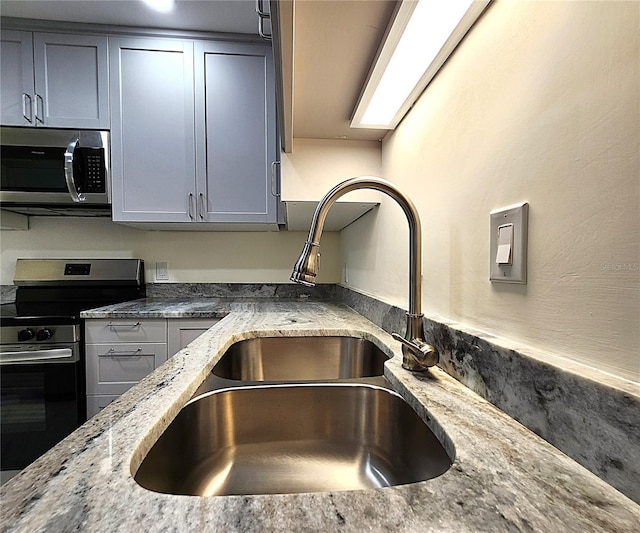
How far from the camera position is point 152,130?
1.78 metres

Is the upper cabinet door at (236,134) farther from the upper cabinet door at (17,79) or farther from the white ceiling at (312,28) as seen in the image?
the upper cabinet door at (17,79)

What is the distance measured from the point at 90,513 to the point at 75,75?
220 centimetres

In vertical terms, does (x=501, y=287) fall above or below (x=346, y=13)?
below

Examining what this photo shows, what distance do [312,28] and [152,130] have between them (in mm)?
1453

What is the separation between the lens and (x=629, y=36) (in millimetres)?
353

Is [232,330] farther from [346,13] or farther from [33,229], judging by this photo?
[33,229]

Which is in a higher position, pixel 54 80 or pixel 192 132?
pixel 54 80

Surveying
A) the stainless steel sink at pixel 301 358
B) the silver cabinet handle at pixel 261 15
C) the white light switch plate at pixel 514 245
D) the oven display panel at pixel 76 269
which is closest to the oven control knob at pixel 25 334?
the oven display panel at pixel 76 269

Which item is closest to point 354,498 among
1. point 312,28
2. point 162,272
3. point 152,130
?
point 312,28

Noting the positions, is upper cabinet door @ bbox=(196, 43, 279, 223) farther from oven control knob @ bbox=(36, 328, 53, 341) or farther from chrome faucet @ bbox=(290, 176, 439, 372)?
chrome faucet @ bbox=(290, 176, 439, 372)

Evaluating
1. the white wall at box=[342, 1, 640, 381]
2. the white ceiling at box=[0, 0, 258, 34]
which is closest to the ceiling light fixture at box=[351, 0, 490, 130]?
the white wall at box=[342, 1, 640, 381]

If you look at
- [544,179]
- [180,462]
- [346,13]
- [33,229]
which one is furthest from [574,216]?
[33,229]

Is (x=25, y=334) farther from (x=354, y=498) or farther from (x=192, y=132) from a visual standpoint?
(x=354, y=498)

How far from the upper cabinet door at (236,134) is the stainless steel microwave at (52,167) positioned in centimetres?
51
